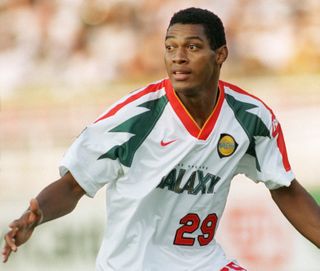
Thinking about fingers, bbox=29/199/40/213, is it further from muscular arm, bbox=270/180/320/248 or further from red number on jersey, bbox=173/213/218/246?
muscular arm, bbox=270/180/320/248

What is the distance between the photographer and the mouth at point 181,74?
17.9 ft

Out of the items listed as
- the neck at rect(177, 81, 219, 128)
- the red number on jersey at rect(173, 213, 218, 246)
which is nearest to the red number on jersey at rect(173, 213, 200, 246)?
the red number on jersey at rect(173, 213, 218, 246)

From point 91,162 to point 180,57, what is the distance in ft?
2.46

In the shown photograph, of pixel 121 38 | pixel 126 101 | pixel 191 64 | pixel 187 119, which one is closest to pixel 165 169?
pixel 187 119

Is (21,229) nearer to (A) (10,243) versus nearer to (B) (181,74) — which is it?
(A) (10,243)

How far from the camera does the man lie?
5461mm

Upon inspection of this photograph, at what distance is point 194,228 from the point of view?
5664 millimetres

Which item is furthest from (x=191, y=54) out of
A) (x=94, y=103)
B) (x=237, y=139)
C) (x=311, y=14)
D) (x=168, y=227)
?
(x=311, y=14)

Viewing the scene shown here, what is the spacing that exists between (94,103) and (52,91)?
45cm

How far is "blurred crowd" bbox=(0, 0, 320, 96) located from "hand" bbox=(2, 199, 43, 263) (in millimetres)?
5224

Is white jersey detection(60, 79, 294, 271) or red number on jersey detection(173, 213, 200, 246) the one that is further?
red number on jersey detection(173, 213, 200, 246)

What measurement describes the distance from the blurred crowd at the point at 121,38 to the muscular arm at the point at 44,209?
4.85m

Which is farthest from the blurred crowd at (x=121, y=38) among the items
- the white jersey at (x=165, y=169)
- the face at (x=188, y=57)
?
the face at (x=188, y=57)

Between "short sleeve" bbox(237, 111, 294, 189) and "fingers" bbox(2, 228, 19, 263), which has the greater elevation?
"short sleeve" bbox(237, 111, 294, 189)
